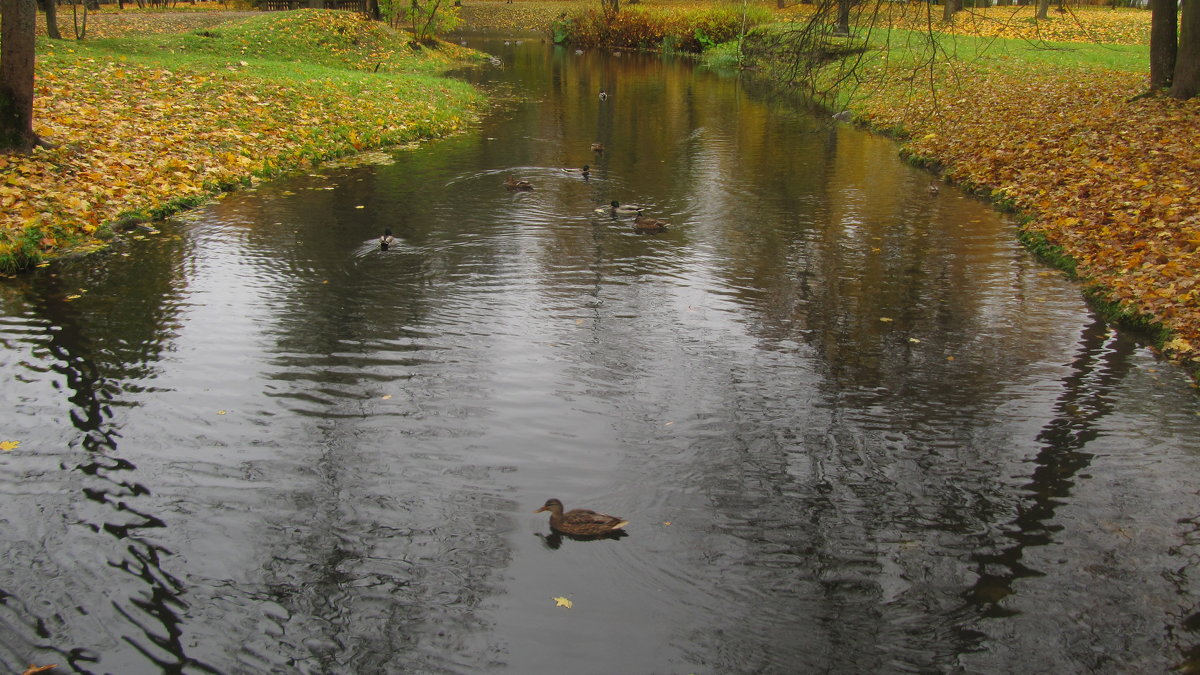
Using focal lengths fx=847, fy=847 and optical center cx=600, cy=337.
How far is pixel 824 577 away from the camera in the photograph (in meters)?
5.12

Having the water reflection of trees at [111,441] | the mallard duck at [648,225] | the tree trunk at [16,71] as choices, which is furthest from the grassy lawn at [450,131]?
the mallard duck at [648,225]

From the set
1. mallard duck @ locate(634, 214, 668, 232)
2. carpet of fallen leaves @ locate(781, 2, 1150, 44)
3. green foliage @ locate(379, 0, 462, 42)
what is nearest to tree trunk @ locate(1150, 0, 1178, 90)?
mallard duck @ locate(634, 214, 668, 232)

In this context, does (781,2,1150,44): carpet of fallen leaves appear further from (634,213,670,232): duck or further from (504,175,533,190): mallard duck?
(634,213,670,232): duck

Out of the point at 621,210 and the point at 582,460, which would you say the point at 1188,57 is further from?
the point at 582,460

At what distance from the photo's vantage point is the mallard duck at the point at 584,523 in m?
5.38

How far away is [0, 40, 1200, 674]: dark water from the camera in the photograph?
468cm

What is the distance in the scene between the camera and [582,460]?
639cm

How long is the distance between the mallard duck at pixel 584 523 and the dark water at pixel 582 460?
0.33 ft

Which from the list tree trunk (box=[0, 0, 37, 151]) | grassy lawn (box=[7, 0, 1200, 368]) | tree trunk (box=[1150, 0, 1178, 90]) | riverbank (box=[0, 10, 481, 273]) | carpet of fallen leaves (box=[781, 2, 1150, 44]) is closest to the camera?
grassy lawn (box=[7, 0, 1200, 368])

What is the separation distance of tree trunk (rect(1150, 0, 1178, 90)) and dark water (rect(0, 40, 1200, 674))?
9110 mm

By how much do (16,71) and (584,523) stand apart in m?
11.6

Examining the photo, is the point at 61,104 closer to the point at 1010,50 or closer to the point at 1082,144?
the point at 1082,144

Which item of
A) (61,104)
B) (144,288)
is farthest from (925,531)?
(61,104)

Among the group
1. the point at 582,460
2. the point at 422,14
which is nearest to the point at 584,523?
the point at 582,460
